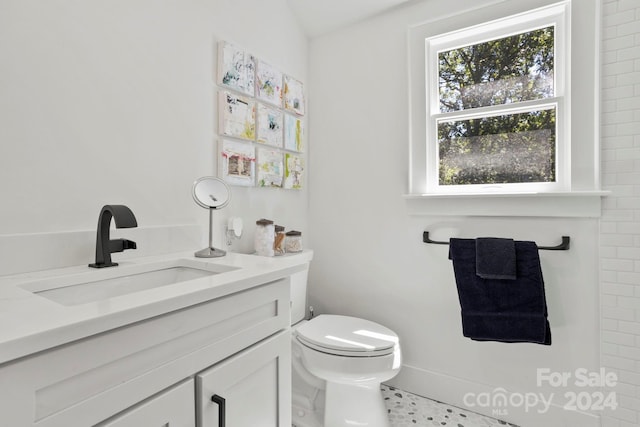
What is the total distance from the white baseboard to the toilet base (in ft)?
1.32

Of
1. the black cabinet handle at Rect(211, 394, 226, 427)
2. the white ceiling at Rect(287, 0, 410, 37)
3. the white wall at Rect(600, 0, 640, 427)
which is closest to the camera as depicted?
the black cabinet handle at Rect(211, 394, 226, 427)

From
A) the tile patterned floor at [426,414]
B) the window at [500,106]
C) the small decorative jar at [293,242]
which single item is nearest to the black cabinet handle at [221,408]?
the small decorative jar at [293,242]

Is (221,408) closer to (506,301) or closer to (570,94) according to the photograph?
(506,301)

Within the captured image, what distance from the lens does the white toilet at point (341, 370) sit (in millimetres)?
1370

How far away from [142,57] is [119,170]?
0.44 m

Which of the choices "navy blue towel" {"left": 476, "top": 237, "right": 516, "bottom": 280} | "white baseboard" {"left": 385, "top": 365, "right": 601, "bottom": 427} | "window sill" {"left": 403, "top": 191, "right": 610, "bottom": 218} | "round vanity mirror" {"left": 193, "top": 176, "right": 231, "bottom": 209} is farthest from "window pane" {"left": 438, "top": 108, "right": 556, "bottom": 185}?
"round vanity mirror" {"left": 193, "top": 176, "right": 231, "bottom": 209}

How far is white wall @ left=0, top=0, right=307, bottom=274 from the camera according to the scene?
932 millimetres

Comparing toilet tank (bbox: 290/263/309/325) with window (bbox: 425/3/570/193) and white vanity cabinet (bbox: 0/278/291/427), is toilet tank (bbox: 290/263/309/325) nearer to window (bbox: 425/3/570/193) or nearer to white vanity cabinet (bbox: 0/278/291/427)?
white vanity cabinet (bbox: 0/278/291/427)

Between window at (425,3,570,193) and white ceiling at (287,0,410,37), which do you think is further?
white ceiling at (287,0,410,37)

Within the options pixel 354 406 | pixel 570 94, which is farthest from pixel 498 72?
pixel 354 406

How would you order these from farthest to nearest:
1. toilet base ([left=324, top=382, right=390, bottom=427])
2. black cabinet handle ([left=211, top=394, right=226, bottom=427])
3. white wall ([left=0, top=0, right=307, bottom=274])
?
1. toilet base ([left=324, top=382, right=390, bottom=427])
2. white wall ([left=0, top=0, right=307, bottom=274])
3. black cabinet handle ([left=211, top=394, right=226, bottom=427])

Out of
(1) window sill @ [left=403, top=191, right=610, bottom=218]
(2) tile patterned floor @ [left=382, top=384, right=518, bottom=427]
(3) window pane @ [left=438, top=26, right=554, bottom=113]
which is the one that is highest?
(3) window pane @ [left=438, top=26, right=554, bottom=113]

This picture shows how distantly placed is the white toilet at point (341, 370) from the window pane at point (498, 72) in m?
1.29

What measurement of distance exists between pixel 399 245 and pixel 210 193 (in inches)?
43.0
